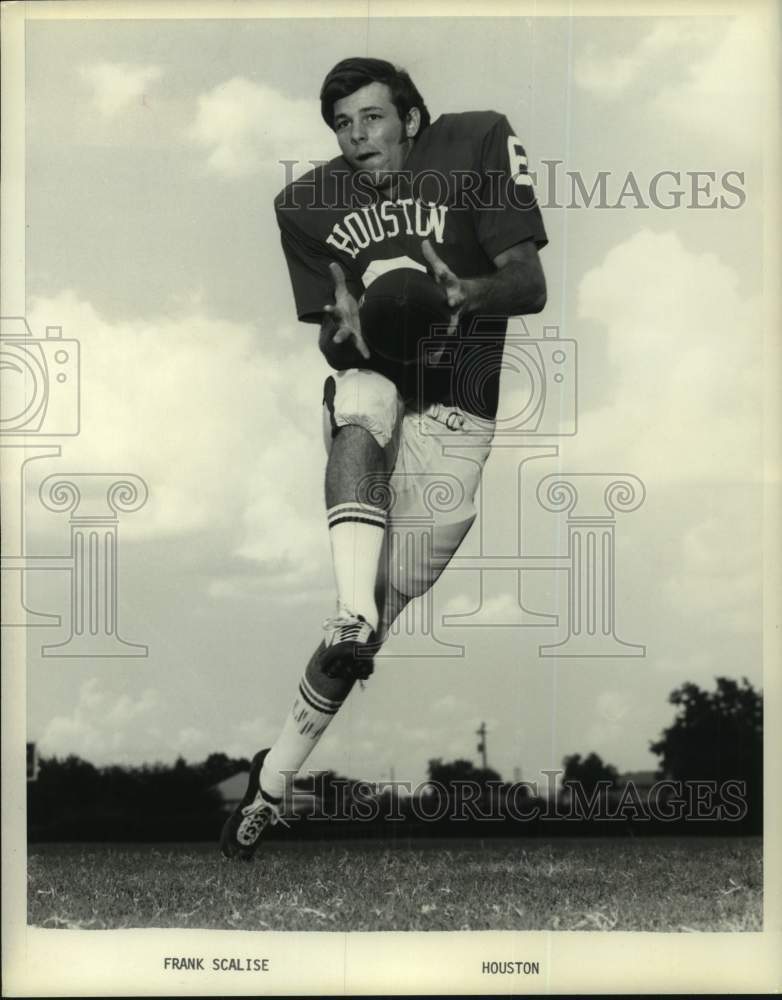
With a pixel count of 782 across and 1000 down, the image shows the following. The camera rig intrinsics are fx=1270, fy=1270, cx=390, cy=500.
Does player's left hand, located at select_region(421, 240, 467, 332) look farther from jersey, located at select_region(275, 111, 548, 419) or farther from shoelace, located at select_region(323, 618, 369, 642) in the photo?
shoelace, located at select_region(323, 618, 369, 642)

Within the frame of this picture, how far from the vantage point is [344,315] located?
19.7 feet

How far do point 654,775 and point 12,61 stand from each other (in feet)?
14.8

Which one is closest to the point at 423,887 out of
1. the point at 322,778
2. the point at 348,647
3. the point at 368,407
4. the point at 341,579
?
the point at 322,778

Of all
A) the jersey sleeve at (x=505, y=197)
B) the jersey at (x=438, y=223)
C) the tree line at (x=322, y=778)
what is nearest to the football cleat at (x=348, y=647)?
the tree line at (x=322, y=778)

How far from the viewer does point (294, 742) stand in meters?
5.89

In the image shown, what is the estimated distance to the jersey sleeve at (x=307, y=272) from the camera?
601 centimetres

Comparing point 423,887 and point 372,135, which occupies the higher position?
point 372,135

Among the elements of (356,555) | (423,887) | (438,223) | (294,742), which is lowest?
(423,887)

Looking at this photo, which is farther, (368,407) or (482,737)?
(368,407)

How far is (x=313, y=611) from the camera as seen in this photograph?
5.92m

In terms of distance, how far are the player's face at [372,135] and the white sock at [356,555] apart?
1.58 metres

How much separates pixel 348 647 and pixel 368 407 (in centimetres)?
113

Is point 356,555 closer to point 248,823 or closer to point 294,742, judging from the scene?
point 294,742

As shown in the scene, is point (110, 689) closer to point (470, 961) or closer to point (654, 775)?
point (470, 961)
